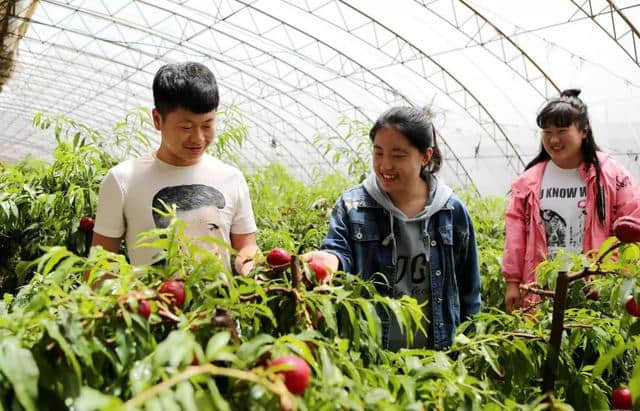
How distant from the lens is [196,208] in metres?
1.69

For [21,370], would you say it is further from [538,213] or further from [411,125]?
[538,213]

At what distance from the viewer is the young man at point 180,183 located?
1.58 meters

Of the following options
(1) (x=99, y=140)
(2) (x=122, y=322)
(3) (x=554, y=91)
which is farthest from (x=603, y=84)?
(2) (x=122, y=322)

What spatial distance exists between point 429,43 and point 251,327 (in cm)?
1046

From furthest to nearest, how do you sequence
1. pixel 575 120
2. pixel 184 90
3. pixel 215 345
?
pixel 575 120 → pixel 184 90 → pixel 215 345

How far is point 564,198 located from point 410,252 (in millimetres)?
939

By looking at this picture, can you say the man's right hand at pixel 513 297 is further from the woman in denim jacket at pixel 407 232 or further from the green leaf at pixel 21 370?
the green leaf at pixel 21 370

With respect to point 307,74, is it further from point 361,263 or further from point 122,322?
point 122,322

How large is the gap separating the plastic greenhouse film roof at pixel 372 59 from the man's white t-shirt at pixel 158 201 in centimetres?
495

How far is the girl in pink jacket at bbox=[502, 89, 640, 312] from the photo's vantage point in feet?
7.63

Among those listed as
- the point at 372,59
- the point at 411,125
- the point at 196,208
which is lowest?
the point at 196,208

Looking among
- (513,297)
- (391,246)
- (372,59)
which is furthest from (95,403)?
(372,59)

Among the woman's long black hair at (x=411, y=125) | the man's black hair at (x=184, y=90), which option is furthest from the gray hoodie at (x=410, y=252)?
the man's black hair at (x=184, y=90)

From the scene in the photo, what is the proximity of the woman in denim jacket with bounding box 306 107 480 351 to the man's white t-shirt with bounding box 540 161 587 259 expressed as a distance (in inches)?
27.7
